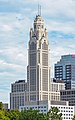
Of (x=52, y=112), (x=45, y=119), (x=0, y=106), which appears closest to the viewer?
(x=0, y=106)

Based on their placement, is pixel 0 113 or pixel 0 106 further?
pixel 0 106

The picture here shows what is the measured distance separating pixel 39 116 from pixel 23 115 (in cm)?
499

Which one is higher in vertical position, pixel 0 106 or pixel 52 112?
pixel 52 112

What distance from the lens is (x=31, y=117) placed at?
18150 cm

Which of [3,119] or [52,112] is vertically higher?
[52,112]

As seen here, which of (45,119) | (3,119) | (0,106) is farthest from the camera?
(45,119)

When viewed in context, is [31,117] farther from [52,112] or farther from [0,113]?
[0,113]

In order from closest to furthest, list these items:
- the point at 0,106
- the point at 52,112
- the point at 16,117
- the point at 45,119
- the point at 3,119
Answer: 1. the point at 3,119
2. the point at 0,106
3. the point at 16,117
4. the point at 45,119
5. the point at 52,112

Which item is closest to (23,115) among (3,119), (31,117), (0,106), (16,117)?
(31,117)

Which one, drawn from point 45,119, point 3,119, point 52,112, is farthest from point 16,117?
point 3,119

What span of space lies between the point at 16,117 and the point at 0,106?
4787cm

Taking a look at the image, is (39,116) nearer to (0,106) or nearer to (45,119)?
(45,119)

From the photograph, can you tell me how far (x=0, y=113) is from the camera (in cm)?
10606

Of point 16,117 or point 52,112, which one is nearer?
point 16,117
